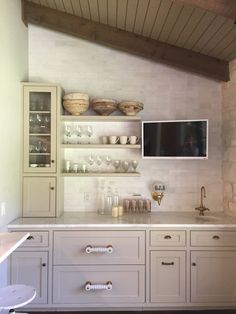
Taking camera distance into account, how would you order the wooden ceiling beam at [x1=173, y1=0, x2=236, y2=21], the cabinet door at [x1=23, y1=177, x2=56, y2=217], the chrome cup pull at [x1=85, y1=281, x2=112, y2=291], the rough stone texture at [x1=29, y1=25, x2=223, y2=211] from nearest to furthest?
the wooden ceiling beam at [x1=173, y1=0, x2=236, y2=21]
the chrome cup pull at [x1=85, y1=281, x2=112, y2=291]
the cabinet door at [x1=23, y1=177, x2=56, y2=217]
the rough stone texture at [x1=29, y1=25, x2=223, y2=211]

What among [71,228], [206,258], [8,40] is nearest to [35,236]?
[71,228]

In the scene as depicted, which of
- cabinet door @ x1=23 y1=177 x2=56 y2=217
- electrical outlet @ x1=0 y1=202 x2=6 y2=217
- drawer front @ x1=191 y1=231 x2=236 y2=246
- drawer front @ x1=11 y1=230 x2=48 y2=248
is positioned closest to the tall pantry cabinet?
cabinet door @ x1=23 y1=177 x2=56 y2=217

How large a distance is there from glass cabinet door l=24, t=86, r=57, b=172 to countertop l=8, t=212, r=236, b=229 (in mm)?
564

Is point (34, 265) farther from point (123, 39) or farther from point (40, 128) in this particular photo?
point (123, 39)

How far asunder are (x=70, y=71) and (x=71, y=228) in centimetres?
189

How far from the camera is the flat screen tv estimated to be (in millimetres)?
3303

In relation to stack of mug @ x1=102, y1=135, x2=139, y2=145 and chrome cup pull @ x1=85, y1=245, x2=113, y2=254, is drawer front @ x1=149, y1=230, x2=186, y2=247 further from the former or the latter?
stack of mug @ x1=102, y1=135, x2=139, y2=145

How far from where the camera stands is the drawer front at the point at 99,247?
9.63 ft

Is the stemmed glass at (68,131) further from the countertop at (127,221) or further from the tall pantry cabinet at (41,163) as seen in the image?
the countertop at (127,221)

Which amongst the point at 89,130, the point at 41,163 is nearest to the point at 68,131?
the point at 89,130

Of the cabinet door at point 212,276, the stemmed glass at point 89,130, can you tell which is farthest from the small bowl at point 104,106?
the cabinet door at point 212,276

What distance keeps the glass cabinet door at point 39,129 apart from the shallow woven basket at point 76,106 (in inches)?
5.9

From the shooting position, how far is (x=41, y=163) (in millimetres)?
3293

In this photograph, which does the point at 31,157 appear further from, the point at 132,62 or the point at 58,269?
the point at 132,62
